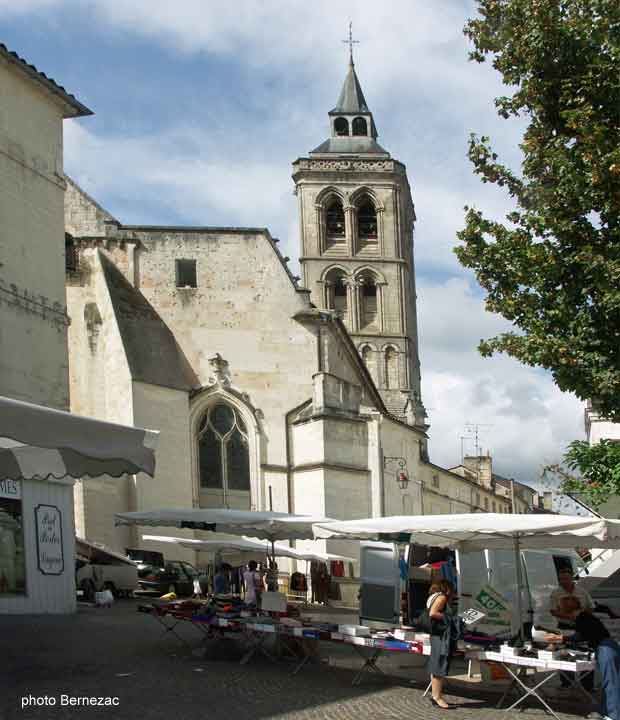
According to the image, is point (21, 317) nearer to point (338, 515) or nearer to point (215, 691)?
point (215, 691)

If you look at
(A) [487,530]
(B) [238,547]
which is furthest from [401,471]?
(A) [487,530]

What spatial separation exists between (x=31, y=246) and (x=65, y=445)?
14.1 meters

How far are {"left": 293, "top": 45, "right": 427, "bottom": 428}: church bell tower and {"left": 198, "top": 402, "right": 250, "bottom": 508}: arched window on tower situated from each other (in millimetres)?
36651

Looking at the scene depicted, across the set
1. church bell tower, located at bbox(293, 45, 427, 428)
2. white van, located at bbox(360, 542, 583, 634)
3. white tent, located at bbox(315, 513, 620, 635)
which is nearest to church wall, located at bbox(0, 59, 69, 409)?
white van, located at bbox(360, 542, 583, 634)

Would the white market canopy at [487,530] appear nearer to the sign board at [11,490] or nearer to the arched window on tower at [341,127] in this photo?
the sign board at [11,490]

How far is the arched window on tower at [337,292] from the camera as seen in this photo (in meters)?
74.7

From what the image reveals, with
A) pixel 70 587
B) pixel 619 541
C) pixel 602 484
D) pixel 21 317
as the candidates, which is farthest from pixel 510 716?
pixel 21 317

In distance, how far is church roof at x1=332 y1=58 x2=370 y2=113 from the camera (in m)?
81.3

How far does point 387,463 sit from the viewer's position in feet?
126

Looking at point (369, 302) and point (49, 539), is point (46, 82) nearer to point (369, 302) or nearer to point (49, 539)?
point (49, 539)

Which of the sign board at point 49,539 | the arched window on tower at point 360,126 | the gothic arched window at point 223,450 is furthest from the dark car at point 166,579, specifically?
the arched window on tower at point 360,126

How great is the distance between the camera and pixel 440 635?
12211 mm

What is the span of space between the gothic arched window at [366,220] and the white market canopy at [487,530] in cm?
5939

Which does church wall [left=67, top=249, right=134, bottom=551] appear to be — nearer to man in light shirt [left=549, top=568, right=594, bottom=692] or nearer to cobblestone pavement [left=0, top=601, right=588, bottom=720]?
cobblestone pavement [left=0, top=601, right=588, bottom=720]
